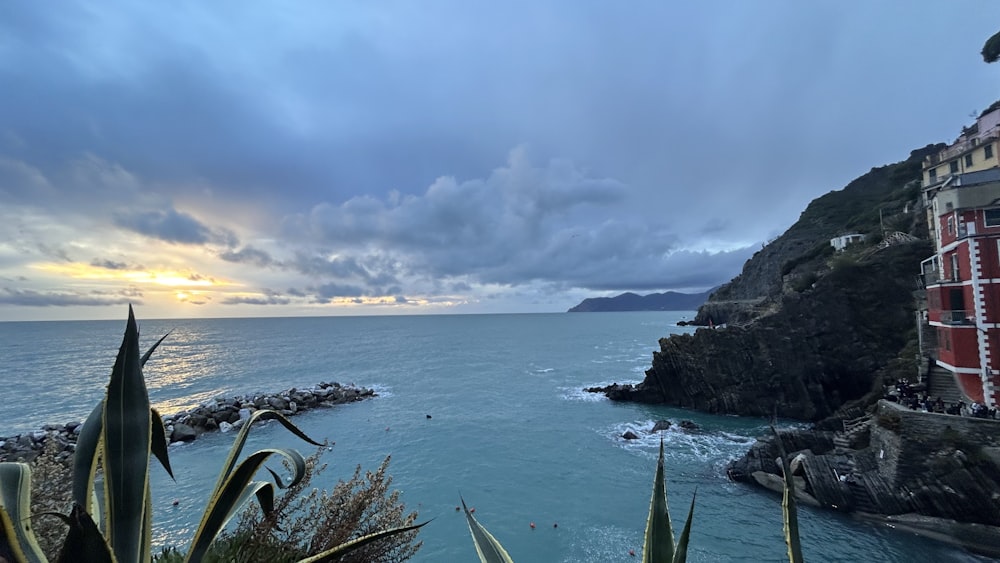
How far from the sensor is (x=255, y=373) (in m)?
56.3

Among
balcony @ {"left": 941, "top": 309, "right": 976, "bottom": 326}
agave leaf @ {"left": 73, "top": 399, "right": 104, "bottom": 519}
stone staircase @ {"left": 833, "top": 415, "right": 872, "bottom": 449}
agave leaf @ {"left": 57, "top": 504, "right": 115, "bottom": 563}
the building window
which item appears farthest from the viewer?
stone staircase @ {"left": 833, "top": 415, "right": 872, "bottom": 449}

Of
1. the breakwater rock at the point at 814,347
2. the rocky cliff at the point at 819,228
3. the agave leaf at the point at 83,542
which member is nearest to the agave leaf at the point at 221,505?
the agave leaf at the point at 83,542

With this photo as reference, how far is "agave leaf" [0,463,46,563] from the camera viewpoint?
1.72 metres

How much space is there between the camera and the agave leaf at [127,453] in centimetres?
231

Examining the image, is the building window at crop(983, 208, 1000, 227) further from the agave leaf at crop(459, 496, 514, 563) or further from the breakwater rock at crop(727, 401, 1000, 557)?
the agave leaf at crop(459, 496, 514, 563)

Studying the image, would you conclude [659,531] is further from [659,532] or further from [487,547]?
[487,547]

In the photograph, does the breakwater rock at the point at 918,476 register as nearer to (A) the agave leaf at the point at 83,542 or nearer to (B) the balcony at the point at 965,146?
(A) the agave leaf at the point at 83,542

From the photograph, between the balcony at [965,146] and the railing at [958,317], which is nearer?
the railing at [958,317]

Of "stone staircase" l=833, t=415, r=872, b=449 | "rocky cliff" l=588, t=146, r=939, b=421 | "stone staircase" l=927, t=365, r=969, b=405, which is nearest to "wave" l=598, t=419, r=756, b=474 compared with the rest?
"stone staircase" l=833, t=415, r=872, b=449

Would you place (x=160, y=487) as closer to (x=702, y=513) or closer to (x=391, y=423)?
(x=391, y=423)

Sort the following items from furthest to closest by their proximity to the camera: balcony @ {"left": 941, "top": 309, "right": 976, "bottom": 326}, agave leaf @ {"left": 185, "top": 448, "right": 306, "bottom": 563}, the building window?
1. balcony @ {"left": 941, "top": 309, "right": 976, "bottom": 326}
2. the building window
3. agave leaf @ {"left": 185, "top": 448, "right": 306, "bottom": 563}

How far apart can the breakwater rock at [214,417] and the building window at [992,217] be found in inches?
1481

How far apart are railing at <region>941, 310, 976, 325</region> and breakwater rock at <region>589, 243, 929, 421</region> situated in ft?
42.0

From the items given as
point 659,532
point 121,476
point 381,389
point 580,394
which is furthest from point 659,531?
point 381,389
